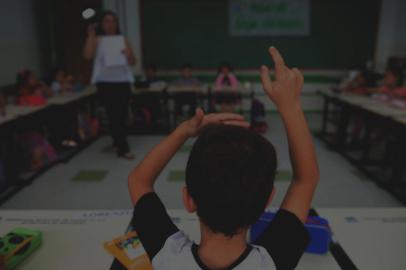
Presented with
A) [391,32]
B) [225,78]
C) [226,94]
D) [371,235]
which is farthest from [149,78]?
[371,235]

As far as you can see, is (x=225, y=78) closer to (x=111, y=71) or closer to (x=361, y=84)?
(x=361, y=84)

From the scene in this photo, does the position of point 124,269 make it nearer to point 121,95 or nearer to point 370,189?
point 370,189

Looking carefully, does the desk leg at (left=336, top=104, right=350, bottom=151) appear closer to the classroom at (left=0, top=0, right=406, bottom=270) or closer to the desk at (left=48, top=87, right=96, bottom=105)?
the classroom at (left=0, top=0, right=406, bottom=270)

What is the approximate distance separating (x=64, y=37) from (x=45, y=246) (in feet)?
20.6

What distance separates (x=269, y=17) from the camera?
6.62 metres

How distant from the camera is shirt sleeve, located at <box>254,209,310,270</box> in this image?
26.5 inches


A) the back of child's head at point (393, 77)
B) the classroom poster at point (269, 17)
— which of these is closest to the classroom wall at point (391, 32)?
the classroom poster at point (269, 17)

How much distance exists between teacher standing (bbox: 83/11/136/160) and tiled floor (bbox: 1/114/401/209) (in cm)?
51

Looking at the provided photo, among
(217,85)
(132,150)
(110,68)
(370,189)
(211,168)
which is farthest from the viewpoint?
(217,85)

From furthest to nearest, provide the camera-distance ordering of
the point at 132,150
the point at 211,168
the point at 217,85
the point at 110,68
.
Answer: the point at 217,85 < the point at 132,150 < the point at 110,68 < the point at 211,168

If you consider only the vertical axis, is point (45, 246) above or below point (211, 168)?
below

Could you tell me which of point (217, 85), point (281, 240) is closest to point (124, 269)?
point (281, 240)

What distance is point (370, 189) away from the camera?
10.9ft

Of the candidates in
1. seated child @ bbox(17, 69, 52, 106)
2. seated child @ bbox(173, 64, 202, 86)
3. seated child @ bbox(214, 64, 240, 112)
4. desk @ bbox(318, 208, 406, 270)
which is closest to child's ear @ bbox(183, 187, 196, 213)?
desk @ bbox(318, 208, 406, 270)
